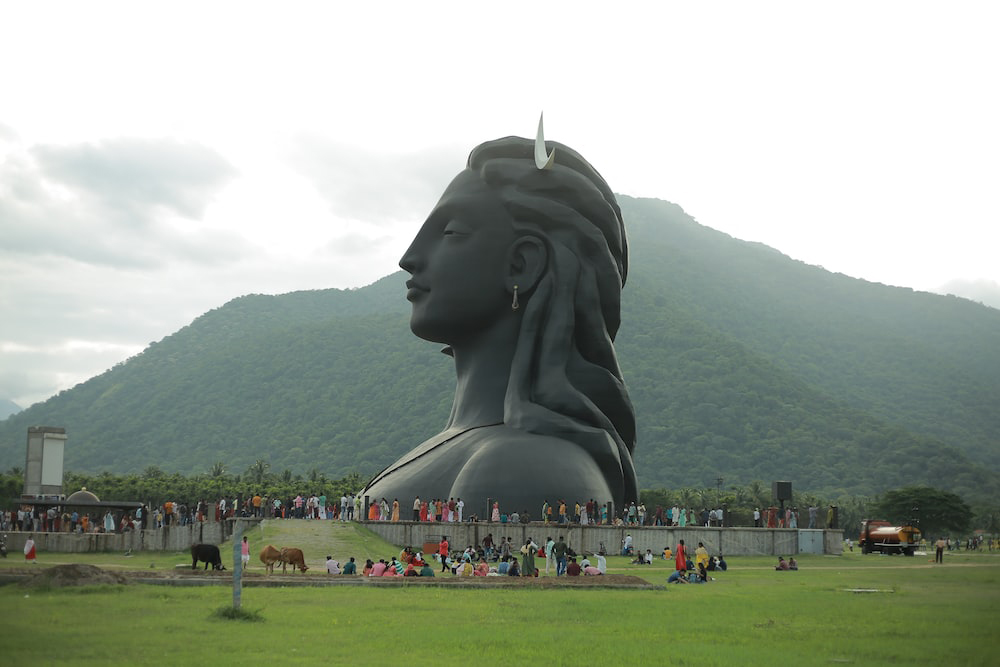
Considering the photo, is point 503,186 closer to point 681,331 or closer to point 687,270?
point 681,331

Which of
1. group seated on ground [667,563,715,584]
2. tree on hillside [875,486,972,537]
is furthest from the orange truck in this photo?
tree on hillside [875,486,972,537]

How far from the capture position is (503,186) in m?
30.6

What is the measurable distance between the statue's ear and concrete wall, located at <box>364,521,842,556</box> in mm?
7037

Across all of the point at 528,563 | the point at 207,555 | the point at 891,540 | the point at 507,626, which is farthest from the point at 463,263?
the point at 507,626

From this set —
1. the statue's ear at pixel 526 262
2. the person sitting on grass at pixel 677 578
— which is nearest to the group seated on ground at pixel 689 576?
the person sitting on grass at pixel 677 578

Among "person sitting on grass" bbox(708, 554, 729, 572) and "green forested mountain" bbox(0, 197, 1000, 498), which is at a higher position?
"green forested mountain" bbox(0, 197, 1000, 498)

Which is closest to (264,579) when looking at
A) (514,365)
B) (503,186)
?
(514,365)

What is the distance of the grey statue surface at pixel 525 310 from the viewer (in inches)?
1159

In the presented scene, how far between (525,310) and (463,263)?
6.99 ft

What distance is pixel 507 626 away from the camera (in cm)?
1288

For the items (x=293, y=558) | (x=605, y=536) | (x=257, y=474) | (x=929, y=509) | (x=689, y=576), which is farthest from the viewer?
(x=257, y=474)

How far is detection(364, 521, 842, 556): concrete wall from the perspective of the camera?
2609cm

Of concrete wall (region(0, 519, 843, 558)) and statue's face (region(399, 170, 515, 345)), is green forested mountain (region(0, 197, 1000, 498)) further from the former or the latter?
statue's face (region(399, 170, 515, 345))

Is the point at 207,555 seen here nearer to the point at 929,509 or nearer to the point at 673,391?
the point at 929,509
